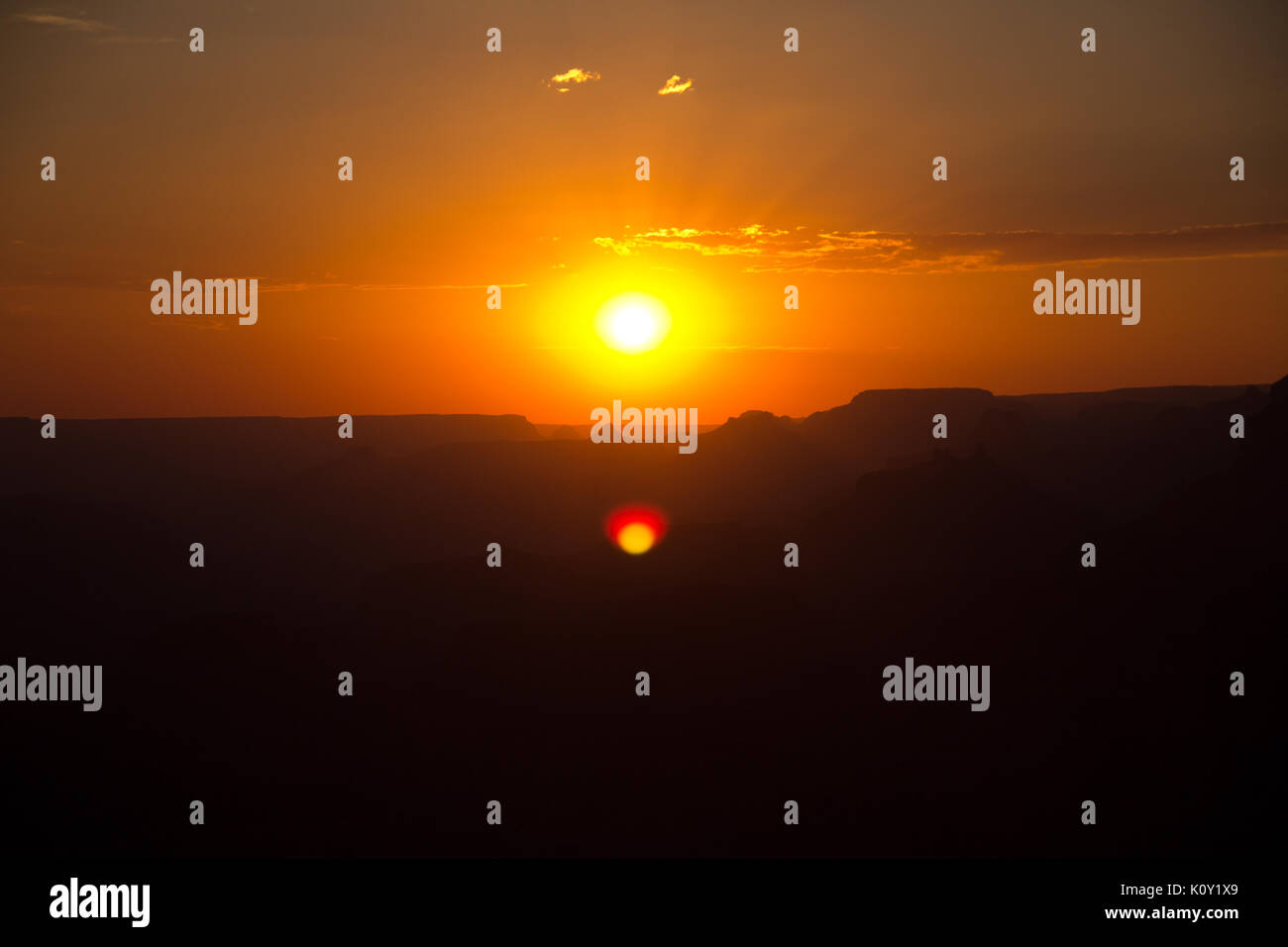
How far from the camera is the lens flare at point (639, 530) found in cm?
7075

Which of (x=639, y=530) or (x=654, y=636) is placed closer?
(x=654, y=636)

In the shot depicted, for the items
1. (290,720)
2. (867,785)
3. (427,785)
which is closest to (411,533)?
(290,720)

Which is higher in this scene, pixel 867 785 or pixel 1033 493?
pixel 1033 493

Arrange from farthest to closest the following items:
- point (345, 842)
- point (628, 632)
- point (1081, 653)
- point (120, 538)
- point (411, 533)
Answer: point (411, 533) → point (120, 538) → point (628, 632) → point (1081, 653) → point (345, 842)

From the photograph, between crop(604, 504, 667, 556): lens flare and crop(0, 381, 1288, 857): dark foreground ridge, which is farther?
crop(604, 504, 667, 556): lens flare

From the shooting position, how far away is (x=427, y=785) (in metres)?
54.0

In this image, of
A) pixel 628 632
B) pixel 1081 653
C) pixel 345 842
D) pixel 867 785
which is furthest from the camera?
pixel 628 632

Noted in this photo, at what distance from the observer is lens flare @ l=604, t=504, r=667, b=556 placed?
70750mm

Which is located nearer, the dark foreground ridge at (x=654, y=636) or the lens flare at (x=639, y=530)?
the dark foreground ridge at (x=654, y=636)

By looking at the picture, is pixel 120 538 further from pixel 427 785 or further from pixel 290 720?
pixel 427 785

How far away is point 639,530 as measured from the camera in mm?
71375

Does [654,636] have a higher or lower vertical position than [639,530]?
lower

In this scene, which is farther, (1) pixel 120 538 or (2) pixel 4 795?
(1) pixel 120 538

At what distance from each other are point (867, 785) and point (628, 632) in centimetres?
1969
